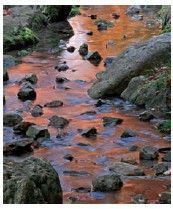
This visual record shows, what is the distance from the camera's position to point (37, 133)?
1261 centimetres

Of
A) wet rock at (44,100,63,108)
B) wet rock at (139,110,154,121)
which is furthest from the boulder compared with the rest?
wet rock at (139,110,154,121)

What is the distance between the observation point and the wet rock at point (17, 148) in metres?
11.6

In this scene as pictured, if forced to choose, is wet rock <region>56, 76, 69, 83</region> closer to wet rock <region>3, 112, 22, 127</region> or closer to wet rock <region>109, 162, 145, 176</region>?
wet rock <region>3, 112, 22, 127</region>

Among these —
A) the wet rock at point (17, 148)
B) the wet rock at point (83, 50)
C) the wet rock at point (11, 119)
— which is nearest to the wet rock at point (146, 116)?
the wet rock at point (11, 119)

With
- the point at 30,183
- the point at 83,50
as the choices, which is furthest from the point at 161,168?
the point at 83,50

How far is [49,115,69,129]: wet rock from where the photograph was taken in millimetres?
13760

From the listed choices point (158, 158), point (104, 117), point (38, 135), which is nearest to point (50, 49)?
point (104, 117)

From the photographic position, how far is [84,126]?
1372 centimetres

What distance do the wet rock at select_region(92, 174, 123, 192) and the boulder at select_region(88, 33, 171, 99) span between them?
6.94 metres

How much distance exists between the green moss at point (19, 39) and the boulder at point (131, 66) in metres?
8.38

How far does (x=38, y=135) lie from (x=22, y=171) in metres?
4.84

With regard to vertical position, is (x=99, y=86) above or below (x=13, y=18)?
below

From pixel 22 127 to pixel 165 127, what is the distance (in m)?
3.43

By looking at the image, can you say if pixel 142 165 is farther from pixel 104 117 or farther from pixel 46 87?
pixel 46 87
